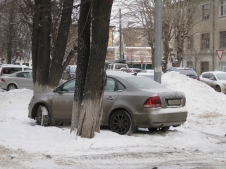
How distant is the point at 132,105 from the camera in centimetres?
943

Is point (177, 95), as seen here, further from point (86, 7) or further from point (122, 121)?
point (86, 7)

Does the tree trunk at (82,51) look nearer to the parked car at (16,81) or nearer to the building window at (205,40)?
the parked car at (16,81)

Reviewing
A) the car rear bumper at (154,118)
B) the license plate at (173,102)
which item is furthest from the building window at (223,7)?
the car rear bumper at (154,118)

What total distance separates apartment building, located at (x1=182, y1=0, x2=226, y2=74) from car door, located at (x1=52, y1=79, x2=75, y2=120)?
37304 mm

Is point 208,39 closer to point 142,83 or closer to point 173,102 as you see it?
point 142,83

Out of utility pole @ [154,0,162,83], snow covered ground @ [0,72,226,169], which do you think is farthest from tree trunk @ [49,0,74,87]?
snow covered ground @ [0,72,226,169]

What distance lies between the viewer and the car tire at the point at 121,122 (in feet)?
31.0

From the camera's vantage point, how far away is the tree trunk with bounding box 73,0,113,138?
27.8 feet

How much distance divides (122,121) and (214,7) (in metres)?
41.7

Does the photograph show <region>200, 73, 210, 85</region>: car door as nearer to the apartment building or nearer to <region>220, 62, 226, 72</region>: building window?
the apartment building

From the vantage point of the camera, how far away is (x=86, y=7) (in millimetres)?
9164

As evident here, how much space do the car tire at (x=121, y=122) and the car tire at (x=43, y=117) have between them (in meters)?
2.25

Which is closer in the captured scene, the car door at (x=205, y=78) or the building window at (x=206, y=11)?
the car door at (x=205, y=78)

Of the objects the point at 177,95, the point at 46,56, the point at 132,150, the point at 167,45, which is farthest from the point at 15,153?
the point at 167,45
